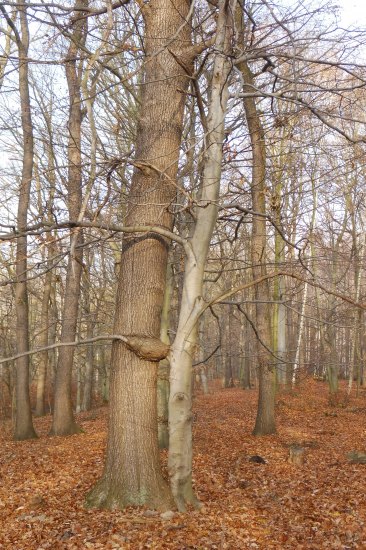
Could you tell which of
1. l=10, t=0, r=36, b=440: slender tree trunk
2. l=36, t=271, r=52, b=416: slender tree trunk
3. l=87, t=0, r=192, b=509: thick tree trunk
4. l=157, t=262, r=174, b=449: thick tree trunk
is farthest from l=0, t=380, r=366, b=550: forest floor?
l=36, t=271, r=52, b=416: slender tree trunk

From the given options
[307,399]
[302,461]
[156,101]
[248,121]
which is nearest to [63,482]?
[302,461]

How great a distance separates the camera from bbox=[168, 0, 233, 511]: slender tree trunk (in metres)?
5.39

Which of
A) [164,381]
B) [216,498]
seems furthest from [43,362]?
[216,498]

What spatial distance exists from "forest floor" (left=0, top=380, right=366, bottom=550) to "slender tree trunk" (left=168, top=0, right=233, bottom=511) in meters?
0.53

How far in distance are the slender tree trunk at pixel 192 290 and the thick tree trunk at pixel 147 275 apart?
274 mm

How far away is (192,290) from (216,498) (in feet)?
9.09

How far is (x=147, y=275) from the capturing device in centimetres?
573

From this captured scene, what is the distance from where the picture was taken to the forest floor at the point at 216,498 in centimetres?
479

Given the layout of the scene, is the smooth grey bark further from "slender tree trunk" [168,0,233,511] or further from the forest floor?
"slender tree trunk" [168,0,233,511]

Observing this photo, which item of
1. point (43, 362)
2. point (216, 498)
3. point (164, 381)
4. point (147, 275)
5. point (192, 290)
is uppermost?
point (147, 275)

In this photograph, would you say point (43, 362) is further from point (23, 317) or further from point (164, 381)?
point (164, 381)

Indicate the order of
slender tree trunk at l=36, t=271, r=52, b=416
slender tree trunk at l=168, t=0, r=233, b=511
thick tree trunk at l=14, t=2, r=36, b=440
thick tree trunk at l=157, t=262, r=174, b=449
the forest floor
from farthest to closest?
slender tree trunk at l=36, t=271, r=52, b=416 < thick tree trunk at l=14, t=2, r=36, b=440 < thick tree trunk at l=157, t=262, r=174, b=449 < slender tree trunk at l=168, t=0, r=233, b=511 < the forest floor

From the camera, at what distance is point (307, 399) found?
1858cm

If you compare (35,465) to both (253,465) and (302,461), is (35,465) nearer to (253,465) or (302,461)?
(253,465)
